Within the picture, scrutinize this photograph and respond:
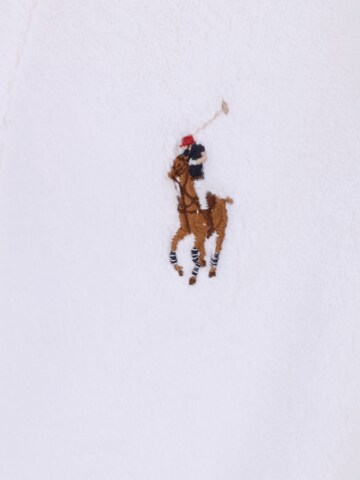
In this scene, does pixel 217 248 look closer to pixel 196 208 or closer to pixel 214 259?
pixel 214 259

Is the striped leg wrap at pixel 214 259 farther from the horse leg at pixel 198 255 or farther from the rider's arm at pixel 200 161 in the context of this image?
the rider's arm at pixel 200 161

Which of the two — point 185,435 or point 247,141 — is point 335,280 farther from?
point 185,435

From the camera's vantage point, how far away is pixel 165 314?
11.3 ft

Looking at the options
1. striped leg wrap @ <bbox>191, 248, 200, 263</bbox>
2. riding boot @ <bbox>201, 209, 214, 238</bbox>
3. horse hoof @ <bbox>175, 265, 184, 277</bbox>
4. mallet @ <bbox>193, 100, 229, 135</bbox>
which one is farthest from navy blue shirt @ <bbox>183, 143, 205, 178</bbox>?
horse hoof @ <bbox>175, 265, 184, 277</bbox>

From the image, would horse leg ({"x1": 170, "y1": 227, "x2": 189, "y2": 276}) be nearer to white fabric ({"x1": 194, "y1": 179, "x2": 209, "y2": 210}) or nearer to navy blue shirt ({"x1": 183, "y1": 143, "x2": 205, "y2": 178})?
white fabric ({"x1": 194, "y1": 179, "x2": 209, "y2": 210})

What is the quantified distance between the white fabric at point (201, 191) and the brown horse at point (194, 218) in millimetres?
23

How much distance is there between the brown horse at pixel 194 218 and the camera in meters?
3.15

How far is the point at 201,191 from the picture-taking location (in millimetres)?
3195

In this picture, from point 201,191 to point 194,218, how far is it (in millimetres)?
186

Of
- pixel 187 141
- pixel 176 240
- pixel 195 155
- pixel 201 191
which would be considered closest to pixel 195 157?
pixel 195 155

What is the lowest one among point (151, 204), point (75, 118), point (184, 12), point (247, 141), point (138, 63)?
point (151, 204)

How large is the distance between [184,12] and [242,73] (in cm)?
53

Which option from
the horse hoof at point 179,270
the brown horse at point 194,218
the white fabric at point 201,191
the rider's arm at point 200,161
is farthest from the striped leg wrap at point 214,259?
the rider's arm at point 200,161

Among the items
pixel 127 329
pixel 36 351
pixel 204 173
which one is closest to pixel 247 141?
pixel 204 173
